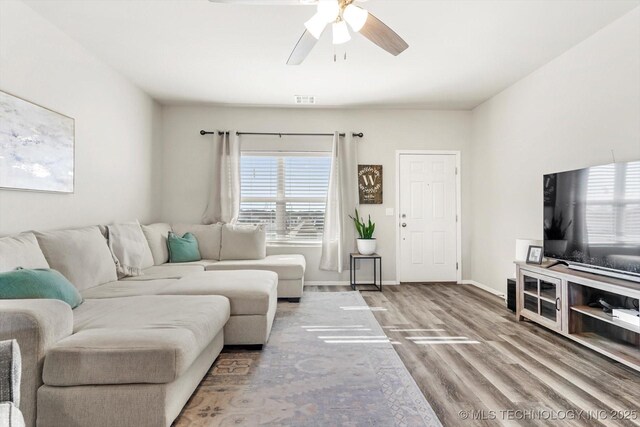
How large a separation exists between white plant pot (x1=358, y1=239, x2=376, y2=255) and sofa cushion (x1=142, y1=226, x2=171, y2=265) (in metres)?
2.48

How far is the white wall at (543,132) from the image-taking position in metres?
2.59

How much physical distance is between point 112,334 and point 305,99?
144 inches

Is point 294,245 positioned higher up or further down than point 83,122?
further down

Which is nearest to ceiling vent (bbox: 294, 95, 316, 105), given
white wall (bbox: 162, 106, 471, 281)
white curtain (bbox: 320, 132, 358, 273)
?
white wall (bbox: 162, 106, 471, 281)

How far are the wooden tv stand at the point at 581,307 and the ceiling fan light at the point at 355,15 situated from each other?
2.35 m

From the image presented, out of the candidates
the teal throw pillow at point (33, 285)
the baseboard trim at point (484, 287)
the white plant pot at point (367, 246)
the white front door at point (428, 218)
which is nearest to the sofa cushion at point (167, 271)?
the teal throw pillow at point (33, 285)

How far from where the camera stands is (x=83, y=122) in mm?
3146

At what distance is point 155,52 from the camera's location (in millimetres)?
3234

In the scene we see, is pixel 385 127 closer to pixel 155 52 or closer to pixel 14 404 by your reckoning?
pixel 155 52

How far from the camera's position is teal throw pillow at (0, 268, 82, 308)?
170 centimetres

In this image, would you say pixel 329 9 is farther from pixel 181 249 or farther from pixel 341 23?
pixel 181 249

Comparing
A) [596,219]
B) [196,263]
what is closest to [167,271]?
[196,263]

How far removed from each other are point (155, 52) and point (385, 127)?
3.11 m

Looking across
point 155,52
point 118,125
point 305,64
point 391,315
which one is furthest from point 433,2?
point 118,125
